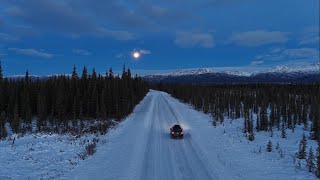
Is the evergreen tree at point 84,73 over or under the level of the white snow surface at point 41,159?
over

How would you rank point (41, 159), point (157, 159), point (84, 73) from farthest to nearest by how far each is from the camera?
point (84, 73) < point (41, 159) < point (157, 159)

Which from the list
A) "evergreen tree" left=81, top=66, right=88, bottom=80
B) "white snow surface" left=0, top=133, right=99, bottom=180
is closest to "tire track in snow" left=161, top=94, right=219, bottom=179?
"white snow surface" left=0, top=133, right=99, bottom=180

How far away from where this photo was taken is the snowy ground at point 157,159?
49.4 ft

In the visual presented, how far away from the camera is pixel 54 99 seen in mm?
49375

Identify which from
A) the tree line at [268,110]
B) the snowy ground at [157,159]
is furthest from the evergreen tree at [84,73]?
the snowy ground at [157,159]

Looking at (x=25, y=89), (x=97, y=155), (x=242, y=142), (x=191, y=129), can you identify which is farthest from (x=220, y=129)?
(x=25, y=89)

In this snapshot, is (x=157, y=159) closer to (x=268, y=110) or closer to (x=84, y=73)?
(x=268, y=110)

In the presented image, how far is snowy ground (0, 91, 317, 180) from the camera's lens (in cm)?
1507

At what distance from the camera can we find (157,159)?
58.8ft

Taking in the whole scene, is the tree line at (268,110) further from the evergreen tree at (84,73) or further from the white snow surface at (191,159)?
the evergreen tree at (84,73)

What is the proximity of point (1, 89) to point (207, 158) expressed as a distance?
1661 inches

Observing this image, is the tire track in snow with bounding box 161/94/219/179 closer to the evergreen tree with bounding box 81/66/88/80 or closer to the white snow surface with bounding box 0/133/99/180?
the white snow surface with bounding box 0/133/99/180

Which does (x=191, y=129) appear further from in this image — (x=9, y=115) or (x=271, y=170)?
(x=9, y=115)

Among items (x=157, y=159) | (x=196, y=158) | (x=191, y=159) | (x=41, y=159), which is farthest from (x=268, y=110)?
(x=41, y=159)
